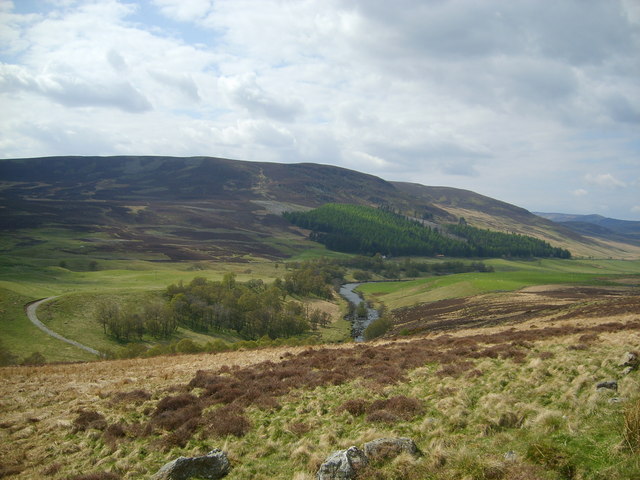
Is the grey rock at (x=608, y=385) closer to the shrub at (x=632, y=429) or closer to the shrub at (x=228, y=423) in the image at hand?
the shrub at (x=632, y=429)

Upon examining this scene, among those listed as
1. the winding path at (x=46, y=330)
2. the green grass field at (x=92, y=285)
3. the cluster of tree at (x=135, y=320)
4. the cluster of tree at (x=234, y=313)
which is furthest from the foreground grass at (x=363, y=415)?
the cluster of tree at (x=234, y=313)

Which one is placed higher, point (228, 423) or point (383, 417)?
point (383, 417)

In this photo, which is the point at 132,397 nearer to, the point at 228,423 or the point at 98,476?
the point at 228,423

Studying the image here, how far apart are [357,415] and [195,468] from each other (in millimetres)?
6318

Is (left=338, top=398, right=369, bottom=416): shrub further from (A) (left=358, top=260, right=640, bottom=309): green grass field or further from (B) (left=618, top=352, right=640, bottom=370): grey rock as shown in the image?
(A) (left=358, top=260, right=640, bottom=309): green grass field

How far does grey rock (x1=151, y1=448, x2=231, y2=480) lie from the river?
74.8 metres

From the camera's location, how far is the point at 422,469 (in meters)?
9.83

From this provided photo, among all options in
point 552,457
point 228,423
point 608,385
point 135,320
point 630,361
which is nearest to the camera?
point 552,457

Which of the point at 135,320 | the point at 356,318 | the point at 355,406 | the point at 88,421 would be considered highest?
the point at 355,406

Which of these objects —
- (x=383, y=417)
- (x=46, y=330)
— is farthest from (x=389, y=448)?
(x=46, y=330)

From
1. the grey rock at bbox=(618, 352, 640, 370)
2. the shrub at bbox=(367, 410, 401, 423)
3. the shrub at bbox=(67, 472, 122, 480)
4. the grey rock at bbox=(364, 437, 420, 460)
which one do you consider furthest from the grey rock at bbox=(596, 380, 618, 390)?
the shrub at bbox=(67, 472, 122, 480)

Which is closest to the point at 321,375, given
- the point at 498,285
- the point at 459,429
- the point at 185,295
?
the point at 459,429

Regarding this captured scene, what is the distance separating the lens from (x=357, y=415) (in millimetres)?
14773

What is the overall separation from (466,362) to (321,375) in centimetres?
794
